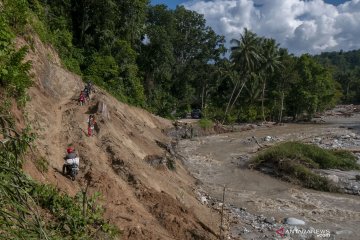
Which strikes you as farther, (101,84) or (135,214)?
(101,84)

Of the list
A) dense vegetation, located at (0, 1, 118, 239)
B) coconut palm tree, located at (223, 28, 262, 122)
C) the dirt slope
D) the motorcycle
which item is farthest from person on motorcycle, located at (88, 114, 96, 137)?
coconut palm tree, located at (223, 28, 262, 122)

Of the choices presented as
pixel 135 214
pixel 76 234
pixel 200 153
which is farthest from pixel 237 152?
pixel 76 234

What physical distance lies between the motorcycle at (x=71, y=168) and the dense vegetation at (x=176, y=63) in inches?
569

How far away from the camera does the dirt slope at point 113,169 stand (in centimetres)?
1296

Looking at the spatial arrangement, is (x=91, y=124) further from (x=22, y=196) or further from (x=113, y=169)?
(x=22, y=196)

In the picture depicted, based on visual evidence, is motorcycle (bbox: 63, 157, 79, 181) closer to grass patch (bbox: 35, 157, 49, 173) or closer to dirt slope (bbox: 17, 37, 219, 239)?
dirt slope (bbox: 17, 37, 219, 239)

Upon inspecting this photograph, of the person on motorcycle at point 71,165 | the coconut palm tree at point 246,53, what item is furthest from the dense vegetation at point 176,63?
the person on motorcycle at point 71,165

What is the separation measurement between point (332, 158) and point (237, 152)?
9934 millimetres

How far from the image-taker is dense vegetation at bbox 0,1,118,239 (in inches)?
135

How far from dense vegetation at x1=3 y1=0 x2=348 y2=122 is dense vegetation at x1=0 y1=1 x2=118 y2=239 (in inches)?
471

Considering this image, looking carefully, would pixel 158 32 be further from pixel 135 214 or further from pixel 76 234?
pixel 76 234

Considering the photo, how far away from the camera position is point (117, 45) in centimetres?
3716

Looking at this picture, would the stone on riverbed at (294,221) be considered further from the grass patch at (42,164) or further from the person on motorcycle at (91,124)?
the grass patch at (42,164)

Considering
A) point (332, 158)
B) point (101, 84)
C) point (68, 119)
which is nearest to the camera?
point (68, 119)
